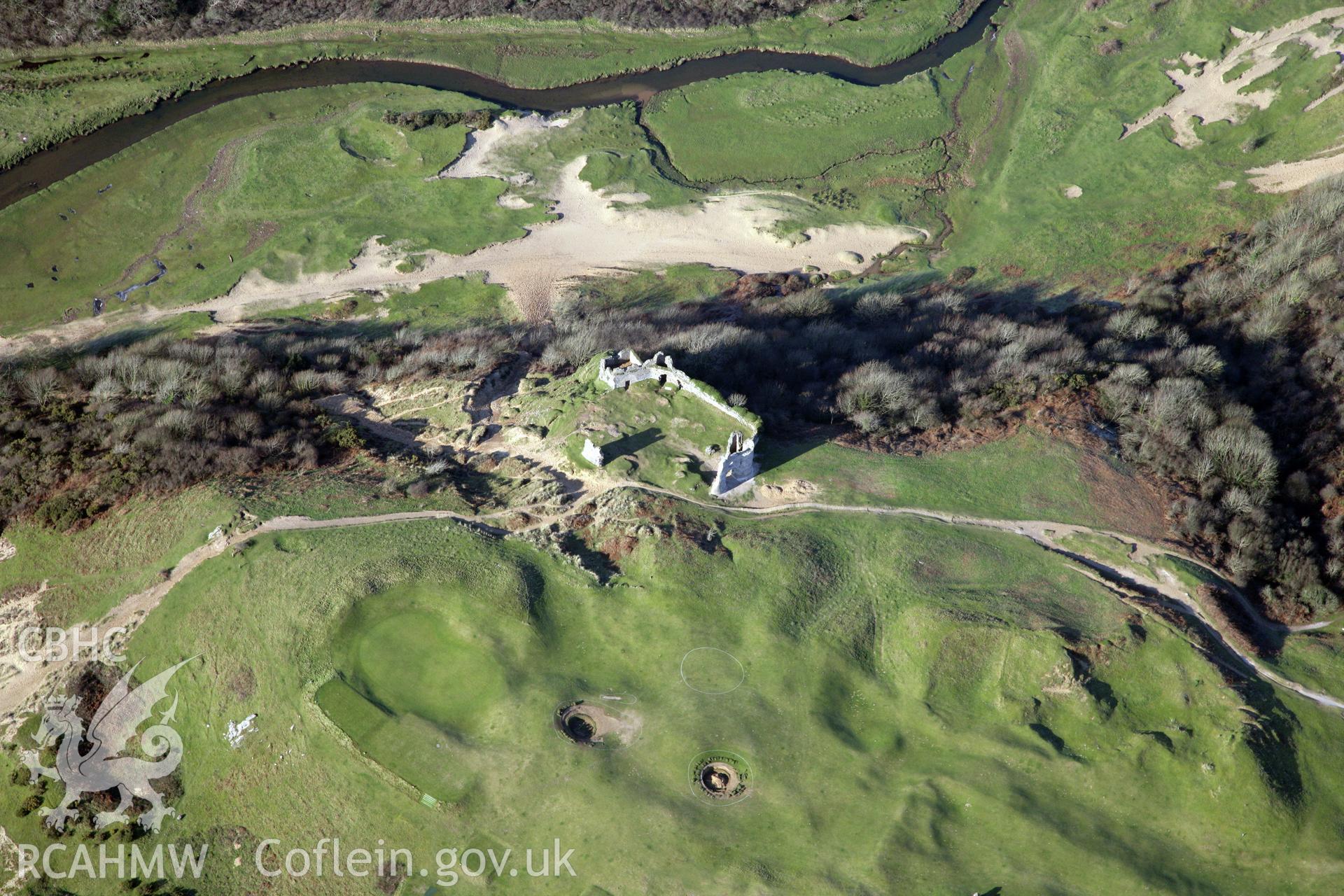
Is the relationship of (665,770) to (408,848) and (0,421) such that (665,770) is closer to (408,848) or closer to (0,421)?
(408,848)

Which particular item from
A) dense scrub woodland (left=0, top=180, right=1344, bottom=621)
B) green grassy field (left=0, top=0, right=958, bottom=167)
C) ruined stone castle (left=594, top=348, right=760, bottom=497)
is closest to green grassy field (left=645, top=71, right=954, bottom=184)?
green grassy field (left=0, top=0, right=958, bottom=167)

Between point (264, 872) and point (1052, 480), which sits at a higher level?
point (1052, 480)

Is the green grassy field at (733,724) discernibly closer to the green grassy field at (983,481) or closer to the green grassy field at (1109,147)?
the green grassy field at (983,481)

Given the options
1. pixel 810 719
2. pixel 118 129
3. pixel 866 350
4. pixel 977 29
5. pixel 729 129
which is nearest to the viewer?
pixel 810 719

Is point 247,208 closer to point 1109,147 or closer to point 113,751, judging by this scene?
point 113,751

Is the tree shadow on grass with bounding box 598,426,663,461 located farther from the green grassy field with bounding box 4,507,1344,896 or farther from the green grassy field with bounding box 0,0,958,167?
the green grassy field with bounding box 0,0,958,167

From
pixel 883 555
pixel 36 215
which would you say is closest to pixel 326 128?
pixel 36 215

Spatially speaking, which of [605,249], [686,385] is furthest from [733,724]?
[605,249]
